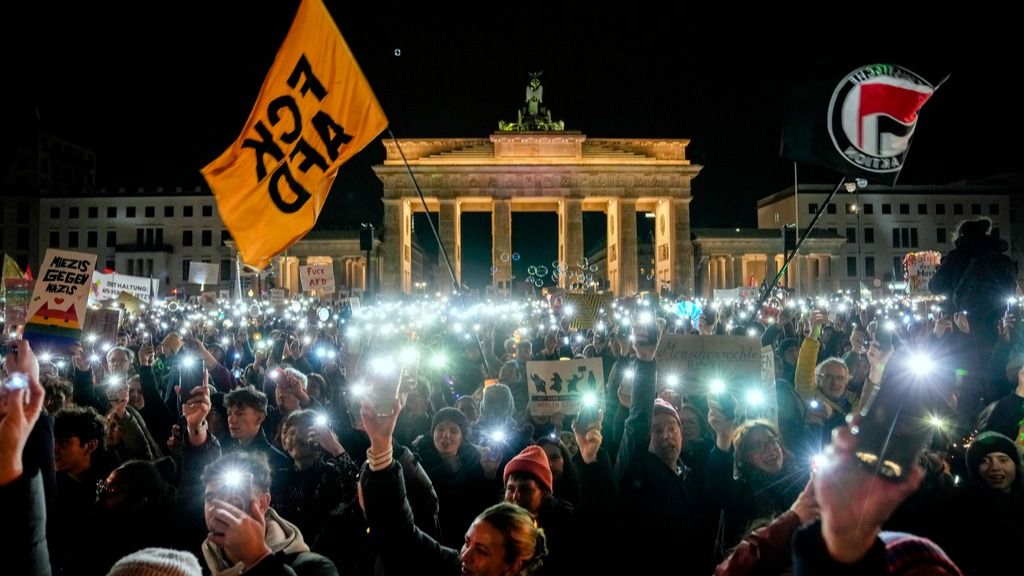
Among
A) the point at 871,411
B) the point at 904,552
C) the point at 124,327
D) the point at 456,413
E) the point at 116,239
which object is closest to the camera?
the point at 871,411

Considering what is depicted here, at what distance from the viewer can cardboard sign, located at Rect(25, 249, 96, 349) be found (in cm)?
813

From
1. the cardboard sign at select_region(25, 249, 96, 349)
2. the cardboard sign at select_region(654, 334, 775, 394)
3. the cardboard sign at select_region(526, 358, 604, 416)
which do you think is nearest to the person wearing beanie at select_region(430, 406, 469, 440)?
the cardboard sign at select_region(526, 358, 604, 416)

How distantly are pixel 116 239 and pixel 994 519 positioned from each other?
289 ft

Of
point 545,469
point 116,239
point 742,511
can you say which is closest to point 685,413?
point 742,511

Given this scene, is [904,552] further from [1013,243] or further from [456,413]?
[1013,243]

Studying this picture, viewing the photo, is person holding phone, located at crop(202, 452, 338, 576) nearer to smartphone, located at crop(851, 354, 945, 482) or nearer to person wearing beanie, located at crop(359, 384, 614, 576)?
person wearing beanie, located at crop(359, 384, 614, 576)

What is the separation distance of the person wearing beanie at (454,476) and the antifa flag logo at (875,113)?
3728mm

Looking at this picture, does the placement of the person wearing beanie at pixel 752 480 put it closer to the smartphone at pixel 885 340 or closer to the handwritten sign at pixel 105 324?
the smartphone at pixel 885 340

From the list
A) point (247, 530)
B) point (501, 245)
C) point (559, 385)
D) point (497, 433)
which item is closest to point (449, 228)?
point (501, 245)

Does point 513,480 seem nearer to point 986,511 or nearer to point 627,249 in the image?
point 986,511

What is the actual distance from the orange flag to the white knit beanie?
3773 mm

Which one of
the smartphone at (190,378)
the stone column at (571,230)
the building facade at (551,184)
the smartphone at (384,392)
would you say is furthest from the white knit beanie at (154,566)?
the building facade at (551,184)

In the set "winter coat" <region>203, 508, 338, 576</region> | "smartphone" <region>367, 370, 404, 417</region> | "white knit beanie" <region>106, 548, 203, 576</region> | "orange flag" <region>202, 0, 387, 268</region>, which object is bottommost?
"winter coat" <region>203, 508, 338, 576</region>

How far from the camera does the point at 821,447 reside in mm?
5715
